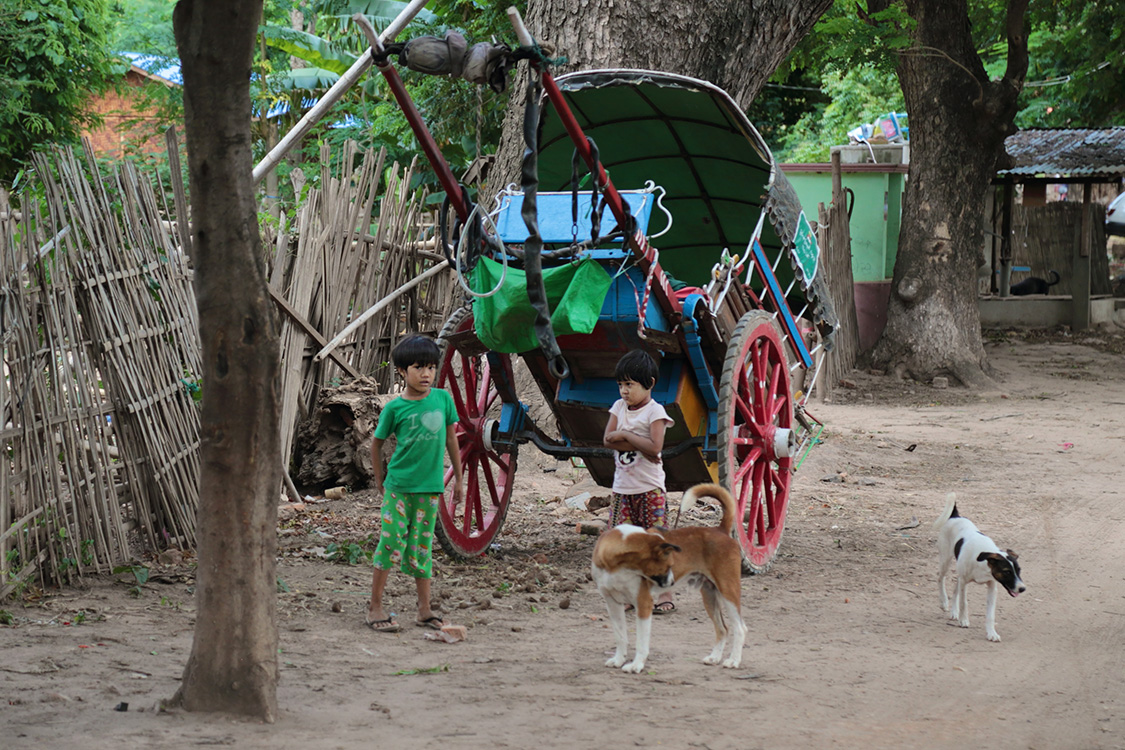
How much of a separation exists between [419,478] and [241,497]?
146 centimetres

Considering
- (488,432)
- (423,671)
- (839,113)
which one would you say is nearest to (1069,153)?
(839,113)

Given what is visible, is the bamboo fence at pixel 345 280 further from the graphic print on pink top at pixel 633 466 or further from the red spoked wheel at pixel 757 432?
the red spoked wheel at pixel 757 432

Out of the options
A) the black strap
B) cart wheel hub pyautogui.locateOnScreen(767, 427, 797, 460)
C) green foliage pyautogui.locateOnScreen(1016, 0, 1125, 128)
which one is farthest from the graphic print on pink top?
green foliage pyautogui.locateOnScreen(1016, 0, 1125, 128)

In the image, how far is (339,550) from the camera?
6137 millimetres

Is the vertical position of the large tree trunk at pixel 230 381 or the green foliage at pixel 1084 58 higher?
the green foliage at pixel 1084 58

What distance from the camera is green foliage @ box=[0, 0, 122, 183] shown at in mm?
18891

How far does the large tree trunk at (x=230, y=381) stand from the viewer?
323 centimetres

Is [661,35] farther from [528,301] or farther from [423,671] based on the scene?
[423,671]

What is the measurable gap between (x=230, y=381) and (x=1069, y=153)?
59.3 feet

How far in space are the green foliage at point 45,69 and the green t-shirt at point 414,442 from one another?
1635cm

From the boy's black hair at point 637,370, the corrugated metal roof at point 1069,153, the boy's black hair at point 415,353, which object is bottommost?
the boy's black hair at point 637,370

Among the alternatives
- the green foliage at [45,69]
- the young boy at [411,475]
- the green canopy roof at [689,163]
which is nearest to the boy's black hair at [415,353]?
the young boy at [411,475]

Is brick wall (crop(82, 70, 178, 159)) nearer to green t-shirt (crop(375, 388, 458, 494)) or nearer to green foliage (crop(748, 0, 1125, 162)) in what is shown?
green foliage (crop(748, 0, 1125, 162))

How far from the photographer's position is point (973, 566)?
4887 mm
